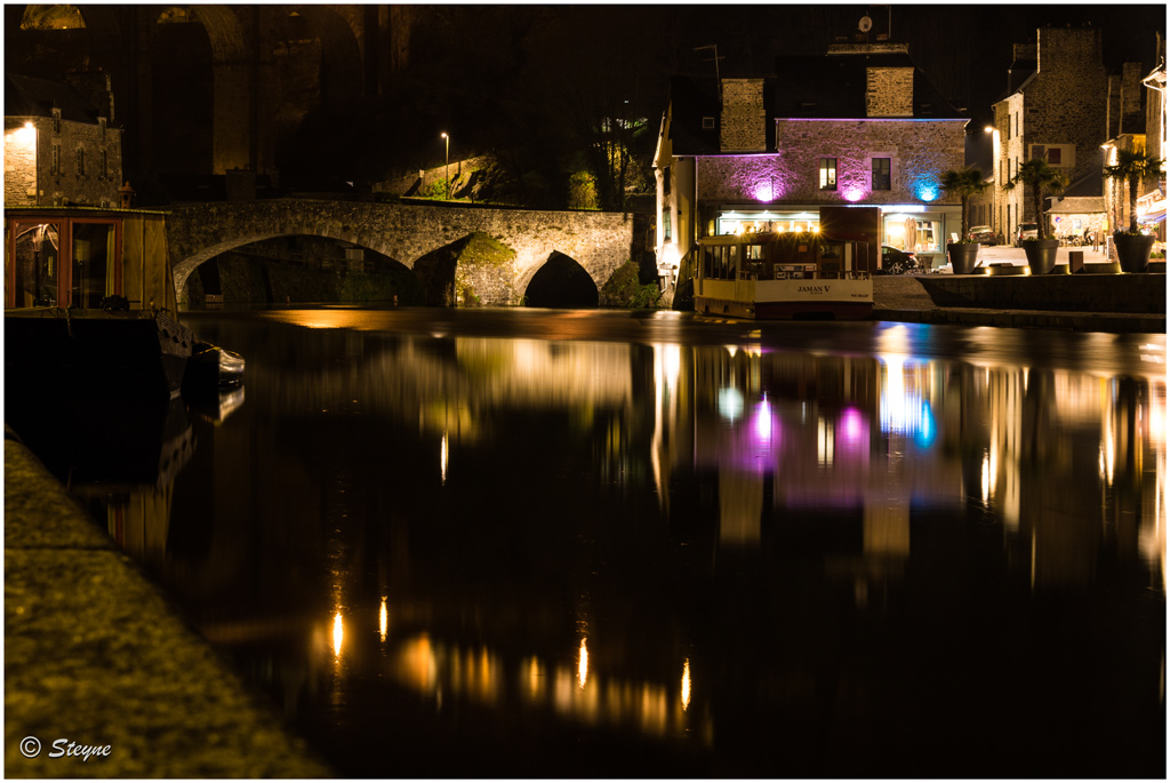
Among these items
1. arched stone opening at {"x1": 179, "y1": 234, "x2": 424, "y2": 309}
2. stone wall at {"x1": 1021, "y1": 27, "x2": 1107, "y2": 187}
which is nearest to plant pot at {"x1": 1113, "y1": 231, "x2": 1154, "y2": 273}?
stone wall at {"x1": 1021, "y1": 27, "x2": 1107, "y2": 187}

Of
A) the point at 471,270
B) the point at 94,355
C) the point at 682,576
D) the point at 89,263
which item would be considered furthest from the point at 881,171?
the point at 682,576

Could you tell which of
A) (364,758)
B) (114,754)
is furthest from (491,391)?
(114,754)

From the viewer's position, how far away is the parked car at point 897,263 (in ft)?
127

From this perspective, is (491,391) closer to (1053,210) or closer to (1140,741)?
(1140,741)

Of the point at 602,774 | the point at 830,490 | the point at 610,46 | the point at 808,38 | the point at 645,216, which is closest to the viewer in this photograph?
the point at 602,774

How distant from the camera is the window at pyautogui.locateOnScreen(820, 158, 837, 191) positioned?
42.1 metres

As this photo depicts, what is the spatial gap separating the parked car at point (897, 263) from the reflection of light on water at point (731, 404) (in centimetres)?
2561

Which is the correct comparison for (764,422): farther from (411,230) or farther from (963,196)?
(411,230)

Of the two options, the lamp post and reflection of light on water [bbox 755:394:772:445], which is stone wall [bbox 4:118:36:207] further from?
reflection of light on water [bbox 755:394:772:445]

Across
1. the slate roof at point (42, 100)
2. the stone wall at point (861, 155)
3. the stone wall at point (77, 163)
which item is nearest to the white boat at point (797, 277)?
the stone wall at point (861, 155)

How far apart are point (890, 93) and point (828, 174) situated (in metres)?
3.15

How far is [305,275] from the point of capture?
55.9 meters

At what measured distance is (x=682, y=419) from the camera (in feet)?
37.7

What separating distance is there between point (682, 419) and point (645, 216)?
4145 centimetres
